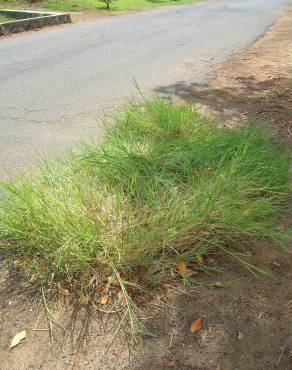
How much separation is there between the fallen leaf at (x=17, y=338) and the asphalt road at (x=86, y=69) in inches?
75.5

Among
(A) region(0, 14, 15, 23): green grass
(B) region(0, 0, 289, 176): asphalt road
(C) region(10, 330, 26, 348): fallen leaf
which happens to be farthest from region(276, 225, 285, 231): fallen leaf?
(A) region(0, 14, 15, 23): green grass

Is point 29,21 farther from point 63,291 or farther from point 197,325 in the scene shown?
point 197,325

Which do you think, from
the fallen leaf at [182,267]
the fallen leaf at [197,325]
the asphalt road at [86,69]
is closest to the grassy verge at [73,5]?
the asphalt road at [86,69]

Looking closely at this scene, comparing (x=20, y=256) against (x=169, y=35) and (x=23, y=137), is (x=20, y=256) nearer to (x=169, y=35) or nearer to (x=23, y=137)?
(x=23, y=137)

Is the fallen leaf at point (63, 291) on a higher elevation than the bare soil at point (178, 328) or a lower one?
higher

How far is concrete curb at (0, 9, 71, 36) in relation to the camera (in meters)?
10.8

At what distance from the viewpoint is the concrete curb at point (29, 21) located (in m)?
10.8

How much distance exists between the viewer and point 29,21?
11422 mm

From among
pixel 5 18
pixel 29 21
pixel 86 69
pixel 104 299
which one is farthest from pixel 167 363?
pixel 5 18

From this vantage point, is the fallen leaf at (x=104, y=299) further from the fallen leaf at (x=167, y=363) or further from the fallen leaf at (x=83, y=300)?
the fallen leaf at (x=167, y=363)

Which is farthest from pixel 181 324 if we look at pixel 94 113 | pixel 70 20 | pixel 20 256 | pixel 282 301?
pixel 70 20

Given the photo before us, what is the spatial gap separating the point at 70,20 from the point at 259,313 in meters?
12.6

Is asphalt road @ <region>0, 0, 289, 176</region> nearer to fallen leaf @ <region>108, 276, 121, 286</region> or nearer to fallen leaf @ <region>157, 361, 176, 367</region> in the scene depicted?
fallen leaf @ <region>108, 276, 121, 286</region>

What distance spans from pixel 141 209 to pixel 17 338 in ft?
3.14
